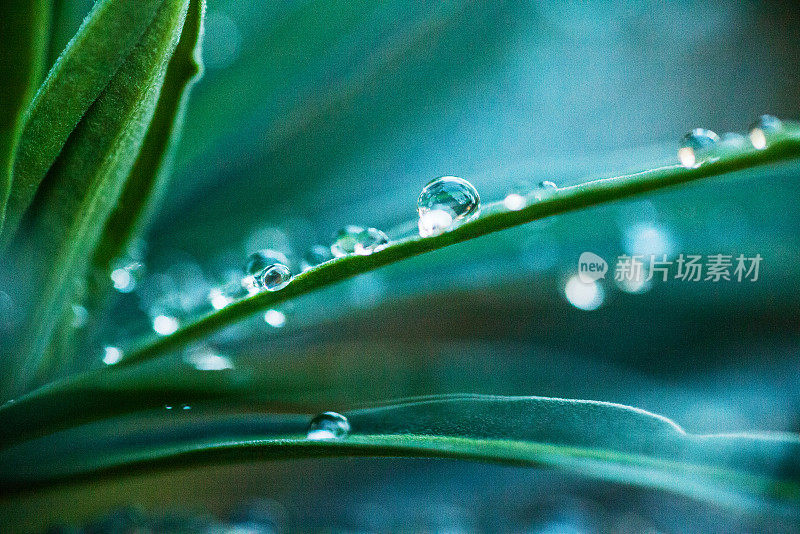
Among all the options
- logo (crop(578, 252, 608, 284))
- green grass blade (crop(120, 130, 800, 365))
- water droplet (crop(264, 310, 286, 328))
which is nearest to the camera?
green grass blade (crop(120, 130, 800, 365))

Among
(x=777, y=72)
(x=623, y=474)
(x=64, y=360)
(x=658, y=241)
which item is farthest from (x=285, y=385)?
(x=777, y=72)

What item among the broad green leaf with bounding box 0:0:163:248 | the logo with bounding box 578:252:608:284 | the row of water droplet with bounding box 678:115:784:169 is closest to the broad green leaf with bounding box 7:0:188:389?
the broad green leaf with bounding box 0:0:163:248

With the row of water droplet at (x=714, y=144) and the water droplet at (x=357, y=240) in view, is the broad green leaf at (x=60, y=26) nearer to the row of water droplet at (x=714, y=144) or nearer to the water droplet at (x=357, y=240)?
the water droplet at (x=357, y=240)

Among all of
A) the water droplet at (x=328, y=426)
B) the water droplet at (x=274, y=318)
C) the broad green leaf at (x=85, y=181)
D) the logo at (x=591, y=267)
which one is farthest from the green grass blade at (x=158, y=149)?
the logo at (x=591, y=267)

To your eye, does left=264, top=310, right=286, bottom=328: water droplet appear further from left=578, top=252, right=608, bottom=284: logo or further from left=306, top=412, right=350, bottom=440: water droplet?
left=578, top=252, right=608, bottom=284: logo

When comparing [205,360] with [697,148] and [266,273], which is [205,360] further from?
[697,148]

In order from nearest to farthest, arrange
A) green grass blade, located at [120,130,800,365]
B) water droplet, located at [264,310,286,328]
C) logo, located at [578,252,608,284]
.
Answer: green grass blade, located at [120,130,800,365]
water droplet, located at [264,310,286,328]
logo, located at [578,252,608,284]

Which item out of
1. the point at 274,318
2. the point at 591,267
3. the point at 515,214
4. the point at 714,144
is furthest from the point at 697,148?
the point at 274,318

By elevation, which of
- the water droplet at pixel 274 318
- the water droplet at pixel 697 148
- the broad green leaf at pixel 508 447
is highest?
the water droplet at pixel 697 148
